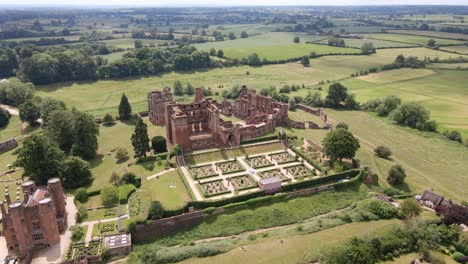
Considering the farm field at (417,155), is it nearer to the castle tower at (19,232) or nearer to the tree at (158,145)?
the tree at (158,145)

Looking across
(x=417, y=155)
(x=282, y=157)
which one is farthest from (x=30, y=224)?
(x=417, y=155)

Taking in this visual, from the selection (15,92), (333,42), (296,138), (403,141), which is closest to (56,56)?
(15,92)

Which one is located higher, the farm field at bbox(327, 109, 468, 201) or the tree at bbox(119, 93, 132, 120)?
the tree at bbox(119, 93, 132, 120)

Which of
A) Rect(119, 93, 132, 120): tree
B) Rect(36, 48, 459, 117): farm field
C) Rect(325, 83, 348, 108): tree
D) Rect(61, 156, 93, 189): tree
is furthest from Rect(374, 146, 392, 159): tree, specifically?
Rect(119, 93, 132, 120): tree

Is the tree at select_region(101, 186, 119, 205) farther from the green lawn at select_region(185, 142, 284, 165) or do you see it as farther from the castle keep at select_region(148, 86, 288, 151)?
the castle keep at select_region(148, 86, 288, 151)

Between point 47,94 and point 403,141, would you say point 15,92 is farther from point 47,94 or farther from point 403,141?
point 403,141

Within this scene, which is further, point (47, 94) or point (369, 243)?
point (47, 94)

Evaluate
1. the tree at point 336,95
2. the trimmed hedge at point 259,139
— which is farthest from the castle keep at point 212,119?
the tree at point 336,95

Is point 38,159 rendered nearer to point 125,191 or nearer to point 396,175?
point 125,191
